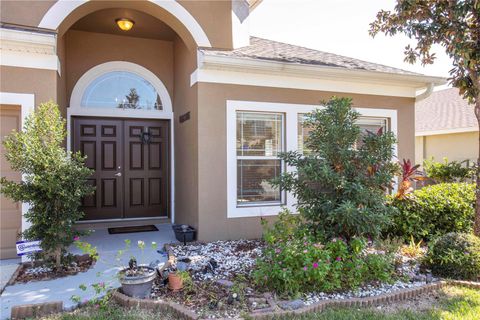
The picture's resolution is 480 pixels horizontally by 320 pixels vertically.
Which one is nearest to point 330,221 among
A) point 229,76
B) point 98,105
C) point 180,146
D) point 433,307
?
point 433,307

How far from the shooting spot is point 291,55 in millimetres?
6777

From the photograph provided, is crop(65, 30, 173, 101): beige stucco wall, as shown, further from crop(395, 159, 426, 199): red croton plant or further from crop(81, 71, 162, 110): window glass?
crop(395, 159, 426, 199): red croton plant

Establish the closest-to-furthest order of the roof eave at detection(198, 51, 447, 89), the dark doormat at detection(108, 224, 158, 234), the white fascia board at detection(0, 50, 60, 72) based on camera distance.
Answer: the white fascia board at detection(0, 50, 60, 72), the roof eave at detection(198, 51, 447, 89), the dark doormat at detection(108, 224, 158, 234)

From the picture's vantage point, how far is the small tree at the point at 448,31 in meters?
4.64

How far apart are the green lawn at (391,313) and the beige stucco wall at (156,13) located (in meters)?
4.36

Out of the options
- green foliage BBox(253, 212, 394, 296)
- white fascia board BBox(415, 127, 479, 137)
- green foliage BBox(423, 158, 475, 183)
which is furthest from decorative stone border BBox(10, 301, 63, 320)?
white fascia board BBox(415, 127, 479, 137)

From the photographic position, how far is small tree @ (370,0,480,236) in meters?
4.64

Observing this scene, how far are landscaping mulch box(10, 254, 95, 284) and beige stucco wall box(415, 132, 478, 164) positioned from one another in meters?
15.4

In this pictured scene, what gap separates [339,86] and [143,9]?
3.98 m

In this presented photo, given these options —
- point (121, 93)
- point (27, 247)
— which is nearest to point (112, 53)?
point (121, 93)

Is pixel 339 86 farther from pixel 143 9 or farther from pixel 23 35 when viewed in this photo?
pixel 23 35

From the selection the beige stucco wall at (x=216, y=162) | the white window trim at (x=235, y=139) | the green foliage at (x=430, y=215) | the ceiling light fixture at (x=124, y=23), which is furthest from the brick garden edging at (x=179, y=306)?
the ceiling light fixture at (x=124, y=23)

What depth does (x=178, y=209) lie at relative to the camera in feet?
23.2

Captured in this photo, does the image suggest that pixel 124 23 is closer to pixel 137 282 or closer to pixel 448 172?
pixel 137 282
